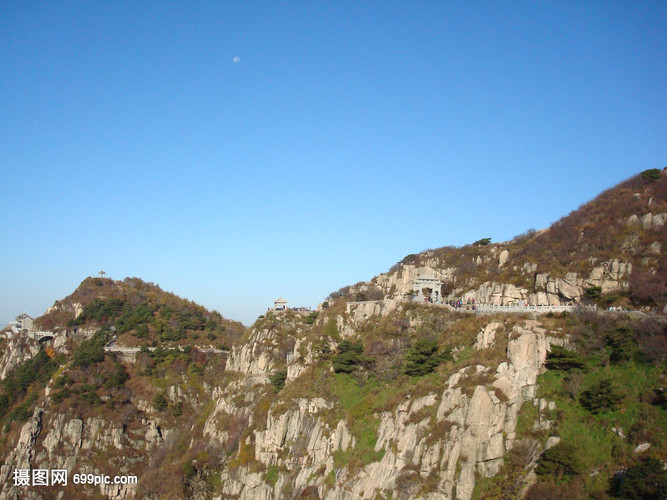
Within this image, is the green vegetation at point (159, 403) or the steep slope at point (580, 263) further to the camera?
the green vegetation at point (159, 403)

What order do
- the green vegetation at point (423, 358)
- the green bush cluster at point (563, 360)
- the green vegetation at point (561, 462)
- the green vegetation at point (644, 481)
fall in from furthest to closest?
the green vegetation at point (423, 358) < the green bush cluster at point (563, 360) < the green vegetation at point (561, 462) < the green vegetation at point (644, 481)

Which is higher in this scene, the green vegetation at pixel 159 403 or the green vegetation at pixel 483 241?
the green vegetation at pixel 483 241

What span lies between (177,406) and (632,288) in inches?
2314

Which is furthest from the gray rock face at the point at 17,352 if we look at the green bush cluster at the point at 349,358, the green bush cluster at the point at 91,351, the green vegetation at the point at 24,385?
the green bush cluster at the point at 349,358

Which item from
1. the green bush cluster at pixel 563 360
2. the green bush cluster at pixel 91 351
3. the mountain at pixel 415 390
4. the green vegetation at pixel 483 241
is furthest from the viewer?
the green bush cluster at pixel 91 351

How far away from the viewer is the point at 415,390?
4053 cm

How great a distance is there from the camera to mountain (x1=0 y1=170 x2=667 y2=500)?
3284 centimetres

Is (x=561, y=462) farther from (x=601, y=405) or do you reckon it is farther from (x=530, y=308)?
(x=530, y=308)

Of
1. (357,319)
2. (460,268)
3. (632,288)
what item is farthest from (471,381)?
(460,268)

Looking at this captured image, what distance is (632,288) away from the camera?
143ft

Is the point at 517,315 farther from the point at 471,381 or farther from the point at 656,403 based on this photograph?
the point at 656,403

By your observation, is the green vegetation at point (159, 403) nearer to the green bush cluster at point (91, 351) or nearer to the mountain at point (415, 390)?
the mountain at point (415, 390)

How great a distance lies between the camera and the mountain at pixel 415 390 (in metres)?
32.8

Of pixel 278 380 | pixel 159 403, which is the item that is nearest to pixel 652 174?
pixel 278 380
